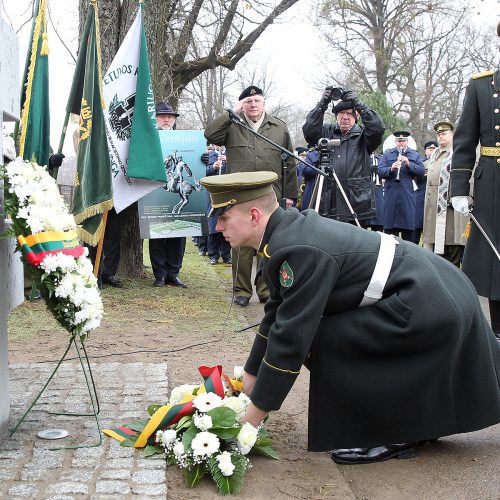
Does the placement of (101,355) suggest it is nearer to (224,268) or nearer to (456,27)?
(224,268)

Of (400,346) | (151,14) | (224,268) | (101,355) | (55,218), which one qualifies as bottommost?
(224,268)

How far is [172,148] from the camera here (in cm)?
877

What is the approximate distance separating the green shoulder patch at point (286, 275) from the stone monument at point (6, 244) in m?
1.30

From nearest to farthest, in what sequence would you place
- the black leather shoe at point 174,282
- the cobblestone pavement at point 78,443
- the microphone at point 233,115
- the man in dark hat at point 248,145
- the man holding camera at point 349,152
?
the cobblestone pavement at point 78,443, the microphone at point 233,115, the man holding camera at point 349,152, the man in dark hat at point 248,145, the black leather shoe at point 174,282

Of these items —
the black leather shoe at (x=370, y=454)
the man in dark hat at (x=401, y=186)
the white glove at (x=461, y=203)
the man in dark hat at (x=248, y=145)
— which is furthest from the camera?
the man in dark hat at (x=401, y=186)

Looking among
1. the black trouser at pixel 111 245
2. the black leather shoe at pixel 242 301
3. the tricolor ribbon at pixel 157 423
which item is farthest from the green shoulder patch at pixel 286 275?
the black trouser at pixel 111 245

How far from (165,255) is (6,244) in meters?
5.19

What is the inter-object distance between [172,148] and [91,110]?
73.3 inches

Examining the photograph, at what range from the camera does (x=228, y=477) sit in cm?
315

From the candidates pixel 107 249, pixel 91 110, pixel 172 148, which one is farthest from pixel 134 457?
pixel 172 148

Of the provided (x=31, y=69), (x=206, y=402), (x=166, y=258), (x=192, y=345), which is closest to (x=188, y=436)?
(x=206, y=402)

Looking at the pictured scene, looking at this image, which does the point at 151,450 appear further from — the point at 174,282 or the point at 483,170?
the point at 174,282

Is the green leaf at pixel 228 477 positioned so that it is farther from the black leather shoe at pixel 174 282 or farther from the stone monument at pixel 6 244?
the black leather shoe at pixel 174 282

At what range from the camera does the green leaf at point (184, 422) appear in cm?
337
